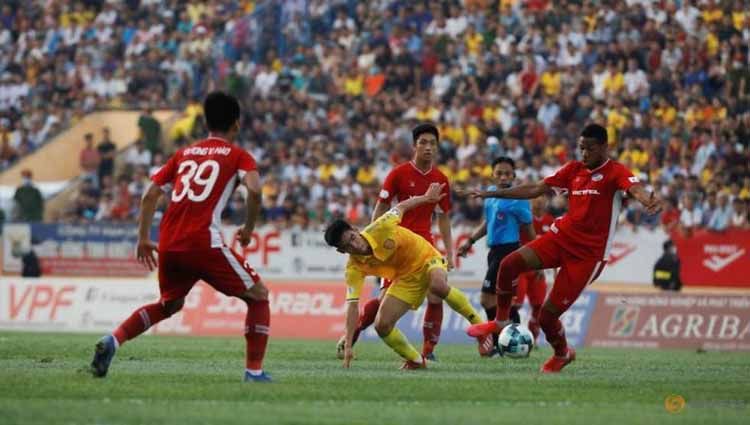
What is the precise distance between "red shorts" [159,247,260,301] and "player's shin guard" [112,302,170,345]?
0.29m

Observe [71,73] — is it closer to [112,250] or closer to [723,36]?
[112,250]

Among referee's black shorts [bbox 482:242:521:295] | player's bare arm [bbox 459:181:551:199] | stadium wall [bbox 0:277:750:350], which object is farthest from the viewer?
stadium wall [bbox 0:277:750:350]

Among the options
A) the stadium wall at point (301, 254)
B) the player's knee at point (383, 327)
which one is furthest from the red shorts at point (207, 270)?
the stadium wall at point (301, 254)

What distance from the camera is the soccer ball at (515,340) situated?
1747 centimetres

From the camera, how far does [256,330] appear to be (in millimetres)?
14039

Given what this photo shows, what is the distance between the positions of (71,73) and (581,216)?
98.6ft

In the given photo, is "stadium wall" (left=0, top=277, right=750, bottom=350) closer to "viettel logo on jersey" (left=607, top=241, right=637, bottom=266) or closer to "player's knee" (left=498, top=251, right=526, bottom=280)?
"viettel logo on jersey" (left=607, top=241, right=637, bottom=266)

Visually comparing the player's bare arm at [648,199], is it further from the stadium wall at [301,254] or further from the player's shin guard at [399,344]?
the stadium wall at [301,254]

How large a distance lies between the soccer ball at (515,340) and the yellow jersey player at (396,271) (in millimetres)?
815

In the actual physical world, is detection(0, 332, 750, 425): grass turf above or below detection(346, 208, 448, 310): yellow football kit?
below

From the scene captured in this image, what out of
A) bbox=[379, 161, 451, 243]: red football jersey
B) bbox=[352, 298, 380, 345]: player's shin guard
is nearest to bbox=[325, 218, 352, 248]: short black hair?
bbox=[379, 161, 451, 243]: red football jersey

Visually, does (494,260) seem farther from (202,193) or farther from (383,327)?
(202,193)

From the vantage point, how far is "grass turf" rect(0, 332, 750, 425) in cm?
1150
